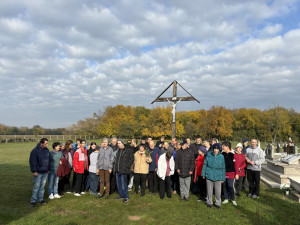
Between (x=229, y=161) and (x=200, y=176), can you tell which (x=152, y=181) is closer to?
(x=200, y=176)

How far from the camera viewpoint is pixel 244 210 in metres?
5.63

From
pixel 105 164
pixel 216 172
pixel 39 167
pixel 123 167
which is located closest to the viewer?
pixel 216 172

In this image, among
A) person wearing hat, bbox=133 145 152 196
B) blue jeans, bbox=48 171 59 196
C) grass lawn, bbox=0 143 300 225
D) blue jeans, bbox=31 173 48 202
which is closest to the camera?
grass lawn, bbox=0 143 300 225

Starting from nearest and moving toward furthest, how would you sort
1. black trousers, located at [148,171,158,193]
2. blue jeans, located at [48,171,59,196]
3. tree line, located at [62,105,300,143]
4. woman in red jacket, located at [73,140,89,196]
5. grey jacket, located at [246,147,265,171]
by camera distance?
blue jeans, located at [48,171,59,196] < grey jacket, located at [246,147,265,171] < woman in red jacket, located at [73,140,89,196] < black trousers, located at [148,171,158,193] < tree line, located at [62,105,300,143]

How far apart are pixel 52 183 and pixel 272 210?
6736 millimetres

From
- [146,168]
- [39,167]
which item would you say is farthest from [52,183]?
[146,168]

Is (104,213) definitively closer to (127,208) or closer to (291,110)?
(127,208)

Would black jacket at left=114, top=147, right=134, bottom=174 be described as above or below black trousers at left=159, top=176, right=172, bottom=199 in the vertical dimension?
above

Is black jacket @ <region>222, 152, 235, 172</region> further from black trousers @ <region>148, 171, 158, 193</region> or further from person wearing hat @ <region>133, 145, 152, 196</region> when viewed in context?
black trousers @ <region>148, 171, 158, 193</region>

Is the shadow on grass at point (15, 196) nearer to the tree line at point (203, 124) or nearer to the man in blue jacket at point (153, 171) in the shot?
the man in blue jacket at point (153, 171)

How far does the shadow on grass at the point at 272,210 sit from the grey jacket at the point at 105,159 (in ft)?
13.5

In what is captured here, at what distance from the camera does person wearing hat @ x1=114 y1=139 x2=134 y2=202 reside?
20.9 feet

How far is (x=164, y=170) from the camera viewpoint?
672 cm

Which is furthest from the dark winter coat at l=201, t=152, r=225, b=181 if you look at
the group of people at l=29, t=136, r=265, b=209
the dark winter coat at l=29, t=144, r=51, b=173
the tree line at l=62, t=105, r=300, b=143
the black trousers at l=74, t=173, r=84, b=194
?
the tree line at l=62, t=105, r=300, b=143
